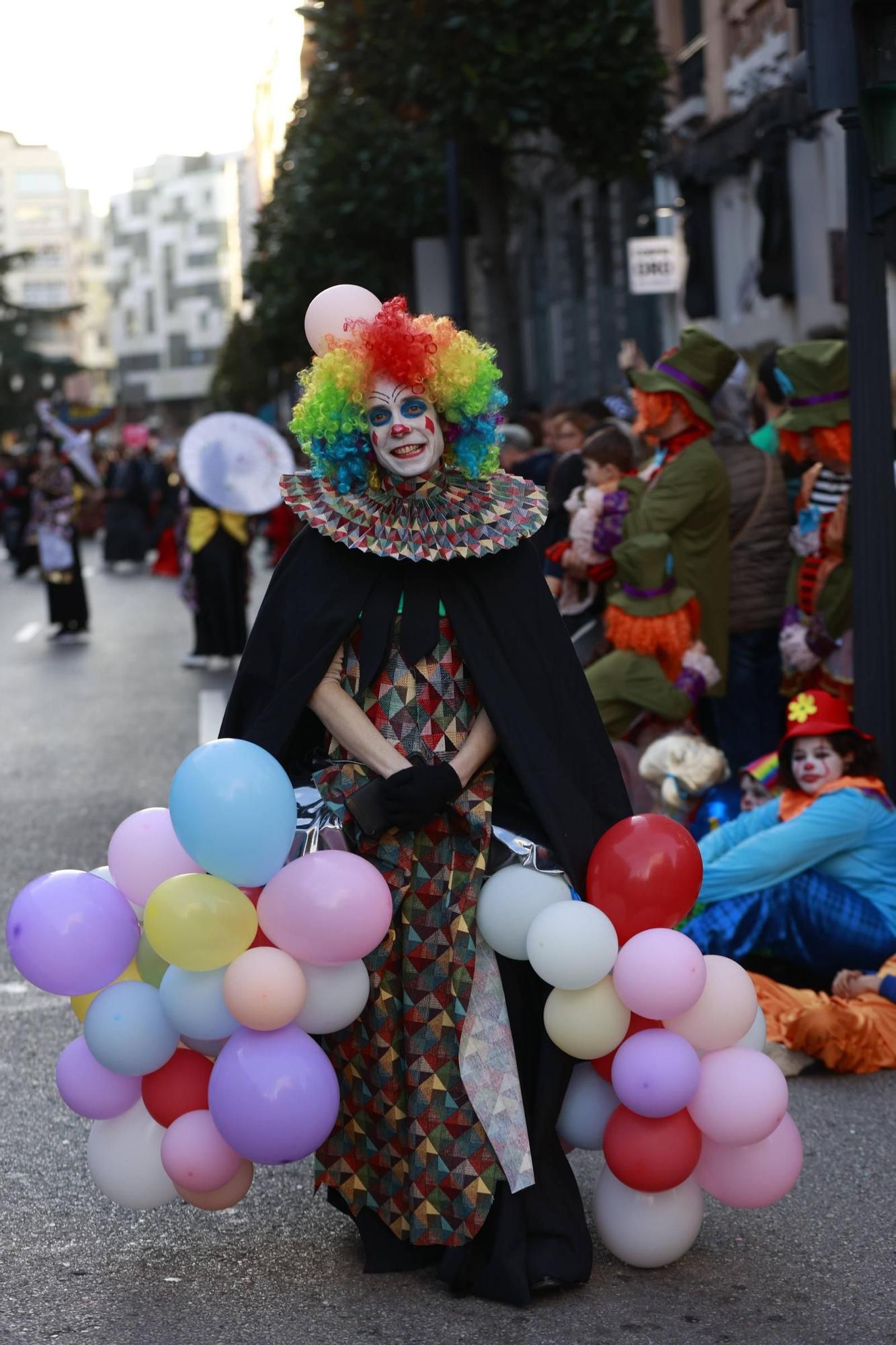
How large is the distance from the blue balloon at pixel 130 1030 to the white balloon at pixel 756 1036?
3.68 feet

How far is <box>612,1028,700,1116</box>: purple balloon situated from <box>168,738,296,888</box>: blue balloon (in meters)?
0.77

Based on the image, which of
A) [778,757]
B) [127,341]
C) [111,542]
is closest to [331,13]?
[778,757]

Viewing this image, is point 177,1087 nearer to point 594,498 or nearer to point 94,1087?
point 94,1087

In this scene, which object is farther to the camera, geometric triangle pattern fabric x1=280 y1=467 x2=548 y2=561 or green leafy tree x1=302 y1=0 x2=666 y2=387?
green leafy tree x1=302 y1=0 x2=666 y2=387

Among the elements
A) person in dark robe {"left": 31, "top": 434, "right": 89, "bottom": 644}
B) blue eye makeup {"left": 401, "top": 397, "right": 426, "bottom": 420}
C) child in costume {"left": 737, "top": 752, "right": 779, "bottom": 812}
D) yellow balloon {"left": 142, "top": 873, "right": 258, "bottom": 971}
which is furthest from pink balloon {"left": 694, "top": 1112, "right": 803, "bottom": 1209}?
person in dark robe {"left": 31, "top": 434, "right": 89, "bottom": 644}

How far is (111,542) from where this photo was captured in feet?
108

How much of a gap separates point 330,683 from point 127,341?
533 ft

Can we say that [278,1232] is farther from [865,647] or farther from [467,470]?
[865,647]

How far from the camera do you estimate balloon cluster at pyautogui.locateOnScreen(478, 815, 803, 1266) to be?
4.02m

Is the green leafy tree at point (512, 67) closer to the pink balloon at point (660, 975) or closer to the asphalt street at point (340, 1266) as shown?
the asphalt street at point (340, 1266)

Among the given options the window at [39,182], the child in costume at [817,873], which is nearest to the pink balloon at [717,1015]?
the child in costume at [817,873]

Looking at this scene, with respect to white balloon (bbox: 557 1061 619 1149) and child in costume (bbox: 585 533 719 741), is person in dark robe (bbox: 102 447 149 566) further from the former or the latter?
white balloon (bbox: 557 1061 619 1149)

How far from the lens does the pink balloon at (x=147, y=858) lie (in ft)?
13.8

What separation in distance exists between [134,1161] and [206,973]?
1.58 ft
